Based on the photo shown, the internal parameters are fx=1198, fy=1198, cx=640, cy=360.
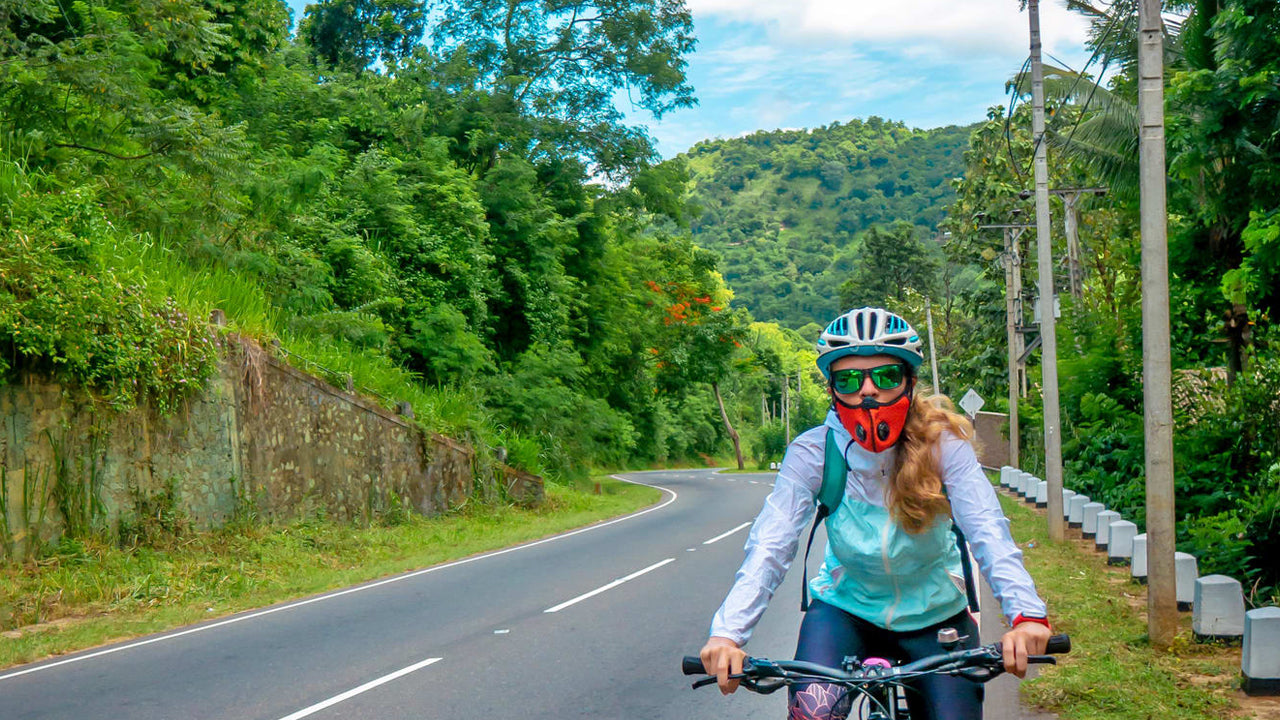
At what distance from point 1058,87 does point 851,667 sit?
26.7 m

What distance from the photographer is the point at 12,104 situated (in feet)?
55.8

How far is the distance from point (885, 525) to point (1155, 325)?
722cm

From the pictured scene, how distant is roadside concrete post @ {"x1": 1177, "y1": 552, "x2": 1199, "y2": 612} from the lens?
10492mm

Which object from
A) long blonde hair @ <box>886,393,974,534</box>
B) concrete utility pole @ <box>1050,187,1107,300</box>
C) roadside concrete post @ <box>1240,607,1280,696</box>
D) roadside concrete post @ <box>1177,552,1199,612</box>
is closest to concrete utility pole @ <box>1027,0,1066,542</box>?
roadside concrete post @ <box>1177,552,1199,612</box>

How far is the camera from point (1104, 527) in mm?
16859

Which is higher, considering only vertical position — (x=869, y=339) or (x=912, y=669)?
(x=869, y=339)

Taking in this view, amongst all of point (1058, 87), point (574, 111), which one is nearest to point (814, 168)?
point (574, 111)

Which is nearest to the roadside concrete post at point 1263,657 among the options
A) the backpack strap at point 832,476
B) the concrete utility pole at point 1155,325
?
the concrete utility pole at point 1155,325

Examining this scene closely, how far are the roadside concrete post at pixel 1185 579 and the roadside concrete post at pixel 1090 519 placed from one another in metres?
7.72

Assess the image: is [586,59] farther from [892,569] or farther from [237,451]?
[892,569]

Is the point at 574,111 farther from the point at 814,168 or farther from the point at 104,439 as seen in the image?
the point at 814,168

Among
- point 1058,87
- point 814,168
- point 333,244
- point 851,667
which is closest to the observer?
point 851,667

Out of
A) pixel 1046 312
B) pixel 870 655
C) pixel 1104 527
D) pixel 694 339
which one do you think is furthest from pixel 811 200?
pixel 870 655

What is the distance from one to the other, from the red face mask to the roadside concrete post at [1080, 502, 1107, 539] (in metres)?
15.8
